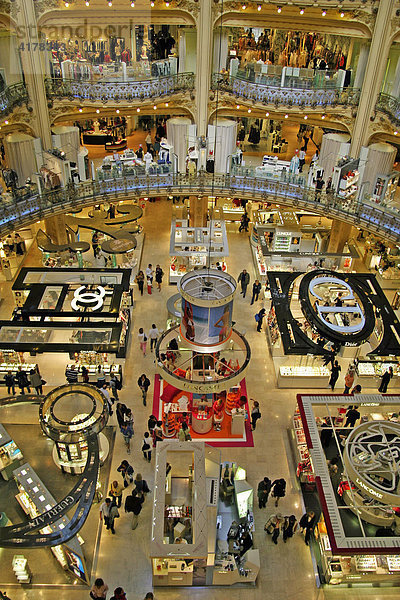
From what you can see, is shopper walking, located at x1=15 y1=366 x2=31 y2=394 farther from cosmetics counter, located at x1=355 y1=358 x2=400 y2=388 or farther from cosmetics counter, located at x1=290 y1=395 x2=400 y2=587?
cosmetics counter, located at x1=355 y1=358 x2=400 y2=388

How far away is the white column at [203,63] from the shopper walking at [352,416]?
16.8m

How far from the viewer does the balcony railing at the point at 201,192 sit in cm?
2416

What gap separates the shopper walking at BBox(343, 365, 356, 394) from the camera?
20.4 m

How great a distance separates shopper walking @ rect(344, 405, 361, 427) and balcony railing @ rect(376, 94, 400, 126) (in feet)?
46.3

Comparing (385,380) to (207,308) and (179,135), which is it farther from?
(179,135)

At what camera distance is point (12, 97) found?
23797 millimetres

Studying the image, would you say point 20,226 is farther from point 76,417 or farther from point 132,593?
point 132,593

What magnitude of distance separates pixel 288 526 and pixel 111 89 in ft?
66.7

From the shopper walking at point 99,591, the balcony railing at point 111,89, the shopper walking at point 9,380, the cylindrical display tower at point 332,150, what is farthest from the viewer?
the cylindrical display tower at point 332,150

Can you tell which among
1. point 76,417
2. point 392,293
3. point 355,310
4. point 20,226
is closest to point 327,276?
point 355,310

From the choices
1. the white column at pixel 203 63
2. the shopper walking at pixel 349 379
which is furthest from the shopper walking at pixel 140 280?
the shopper walking at pixel 349 379

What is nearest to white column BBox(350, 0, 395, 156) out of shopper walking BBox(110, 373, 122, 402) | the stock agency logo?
the stock agency logo

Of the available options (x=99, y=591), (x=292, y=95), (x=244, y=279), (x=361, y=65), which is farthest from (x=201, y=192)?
(x=99, y=591)

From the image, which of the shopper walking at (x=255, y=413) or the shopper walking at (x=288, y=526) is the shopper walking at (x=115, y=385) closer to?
the shopper walking at (x=255, y=413)
